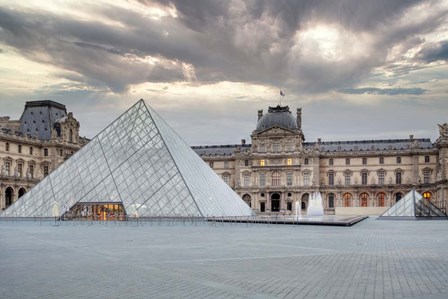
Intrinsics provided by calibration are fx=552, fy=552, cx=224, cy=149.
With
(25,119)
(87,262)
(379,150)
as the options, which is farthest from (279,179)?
(87,262)

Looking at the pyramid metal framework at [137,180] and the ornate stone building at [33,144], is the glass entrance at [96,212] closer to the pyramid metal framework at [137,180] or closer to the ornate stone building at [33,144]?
the pyramid metal framework at [137,180]

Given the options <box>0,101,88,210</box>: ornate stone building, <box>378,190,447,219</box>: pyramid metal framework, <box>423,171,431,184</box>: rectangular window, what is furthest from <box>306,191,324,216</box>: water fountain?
<box>0,101,88,210</box>: ornate stone building

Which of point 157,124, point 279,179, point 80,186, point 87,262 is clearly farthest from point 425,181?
point 87,262

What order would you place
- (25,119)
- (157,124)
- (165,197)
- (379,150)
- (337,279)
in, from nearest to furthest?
(337,279) → (165,197) → (157,124) → (25,119) → (379,150)

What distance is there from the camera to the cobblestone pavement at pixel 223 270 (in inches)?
362

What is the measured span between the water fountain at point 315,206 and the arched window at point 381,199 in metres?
8.65

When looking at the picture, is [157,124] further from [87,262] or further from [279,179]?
[279,179]

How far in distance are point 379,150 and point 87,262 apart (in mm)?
72056

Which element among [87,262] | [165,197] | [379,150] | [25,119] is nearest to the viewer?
[87,262]

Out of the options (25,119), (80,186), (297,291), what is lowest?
(297,291)

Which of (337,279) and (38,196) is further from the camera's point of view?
(38,196)

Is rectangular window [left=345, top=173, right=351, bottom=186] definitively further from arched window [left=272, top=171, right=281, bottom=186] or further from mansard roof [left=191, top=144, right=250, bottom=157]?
mansard roof [left=191, top=144, right=250, bottom=157]

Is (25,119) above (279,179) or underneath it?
above

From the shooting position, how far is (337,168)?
81875 millimetres
